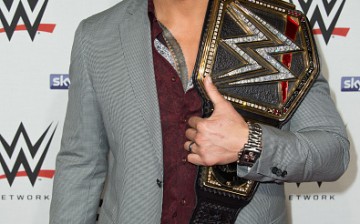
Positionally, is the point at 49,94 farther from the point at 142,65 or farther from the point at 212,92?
the point at 212,92

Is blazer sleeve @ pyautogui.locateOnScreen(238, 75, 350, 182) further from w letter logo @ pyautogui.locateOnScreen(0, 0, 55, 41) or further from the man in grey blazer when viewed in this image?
w letter logo @ pyautogui.locateOnScreen(0, 0, 55, 41)

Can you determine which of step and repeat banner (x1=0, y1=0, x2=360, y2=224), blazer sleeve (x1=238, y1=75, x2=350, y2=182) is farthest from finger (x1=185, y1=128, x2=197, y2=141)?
step and repeat banner (x1=0, y1=0, x2=360, y2=224)

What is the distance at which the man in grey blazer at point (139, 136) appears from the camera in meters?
1.12

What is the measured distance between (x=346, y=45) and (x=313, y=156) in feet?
2.95

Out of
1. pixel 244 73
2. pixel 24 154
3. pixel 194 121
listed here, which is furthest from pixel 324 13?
pixel 24 154

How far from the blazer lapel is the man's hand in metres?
0.13

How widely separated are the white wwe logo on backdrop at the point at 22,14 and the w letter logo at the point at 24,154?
1.08 ft

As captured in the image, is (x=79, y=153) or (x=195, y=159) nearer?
(x=195, y=159)

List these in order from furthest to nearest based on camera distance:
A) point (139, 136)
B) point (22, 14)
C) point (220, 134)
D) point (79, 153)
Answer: point (22, 14) < point (79, 153) < point (139, 136) < point (220, 134)

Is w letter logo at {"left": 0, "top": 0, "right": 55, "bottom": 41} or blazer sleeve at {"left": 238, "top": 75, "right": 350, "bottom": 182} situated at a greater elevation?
w letter logo at {"left": 0, "top": 0, "right": 55, "bottom": 41}

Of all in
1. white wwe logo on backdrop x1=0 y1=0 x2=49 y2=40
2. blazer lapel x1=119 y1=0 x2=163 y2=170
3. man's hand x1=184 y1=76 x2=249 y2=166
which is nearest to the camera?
man's hand x1=184 y1=76 x2=249 y2=166

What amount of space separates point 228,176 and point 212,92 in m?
0.20

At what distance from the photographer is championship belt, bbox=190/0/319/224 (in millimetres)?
1182

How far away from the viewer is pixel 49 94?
1885 millimetres
